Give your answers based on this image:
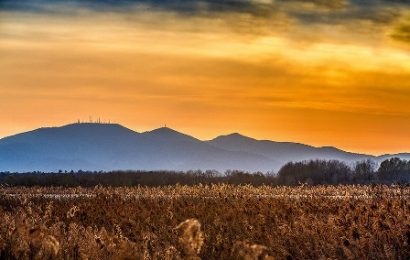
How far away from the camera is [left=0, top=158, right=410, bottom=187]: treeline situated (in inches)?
2611

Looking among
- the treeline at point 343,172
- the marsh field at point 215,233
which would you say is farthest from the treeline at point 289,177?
the marsh field at point 215,233

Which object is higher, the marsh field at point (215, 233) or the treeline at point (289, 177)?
the treeline at point (289, 177)

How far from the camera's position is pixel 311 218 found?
813 inches

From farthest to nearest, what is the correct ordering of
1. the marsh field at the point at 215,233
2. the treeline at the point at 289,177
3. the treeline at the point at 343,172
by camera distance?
the treeline at the point at 343,172
the treeline at the point at 289,177
the marsh field at the point at 215,233

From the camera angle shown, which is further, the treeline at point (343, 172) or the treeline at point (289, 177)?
the treeline at point (343, 172)

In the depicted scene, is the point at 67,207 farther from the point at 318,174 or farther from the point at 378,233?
the point at 318,174

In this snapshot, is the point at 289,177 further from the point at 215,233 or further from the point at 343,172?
the point at 215,233

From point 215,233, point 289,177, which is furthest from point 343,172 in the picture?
point 215,233

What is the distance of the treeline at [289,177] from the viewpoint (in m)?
66.3

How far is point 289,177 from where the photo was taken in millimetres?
67812

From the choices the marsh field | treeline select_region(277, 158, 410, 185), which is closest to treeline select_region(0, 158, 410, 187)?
treeline select_region(277, 158, 410, 185)

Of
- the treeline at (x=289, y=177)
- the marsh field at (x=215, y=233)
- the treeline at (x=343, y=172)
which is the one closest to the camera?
the marsh field at (x=215, y=233)

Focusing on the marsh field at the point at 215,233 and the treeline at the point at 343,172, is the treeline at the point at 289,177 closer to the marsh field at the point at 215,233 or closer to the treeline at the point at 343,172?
the treeline at the point at 343,172

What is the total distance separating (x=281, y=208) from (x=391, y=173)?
4844 centimetres
